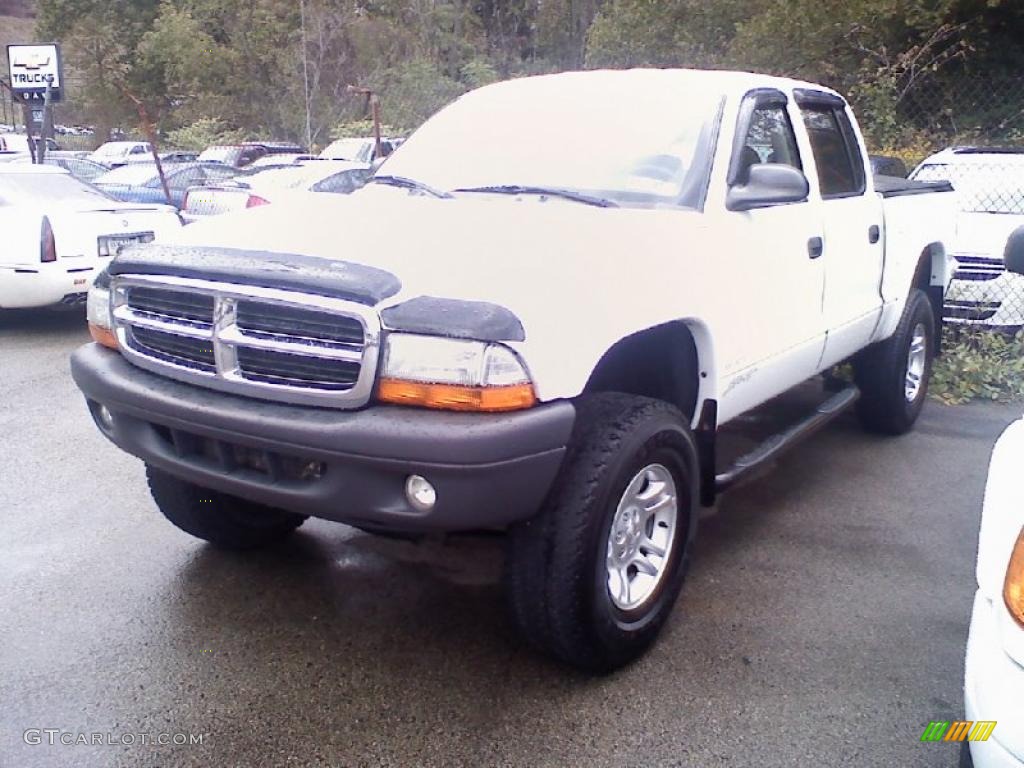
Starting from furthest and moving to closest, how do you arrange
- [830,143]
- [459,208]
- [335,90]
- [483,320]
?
[335,90], [830,143], [459,208], [483,320]

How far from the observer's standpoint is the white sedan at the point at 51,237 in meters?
8.12

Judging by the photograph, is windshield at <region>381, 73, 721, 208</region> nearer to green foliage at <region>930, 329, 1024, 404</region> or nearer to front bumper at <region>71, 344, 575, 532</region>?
front bumper at <region>71, 344, 575, 532</region>

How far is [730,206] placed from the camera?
11.6ft

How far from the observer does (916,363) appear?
5.84 metres

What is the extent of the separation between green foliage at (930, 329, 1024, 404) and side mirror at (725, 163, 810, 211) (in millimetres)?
3748

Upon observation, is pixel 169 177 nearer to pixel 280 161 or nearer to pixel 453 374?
pixel 280 161

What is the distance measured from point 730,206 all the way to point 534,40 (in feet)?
125

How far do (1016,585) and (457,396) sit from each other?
1.42 m

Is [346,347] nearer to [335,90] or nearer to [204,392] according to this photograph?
[204,392]

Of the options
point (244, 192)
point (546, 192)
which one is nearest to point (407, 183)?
point (546, 192)

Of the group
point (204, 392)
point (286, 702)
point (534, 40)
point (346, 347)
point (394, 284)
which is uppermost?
point (534, 40)

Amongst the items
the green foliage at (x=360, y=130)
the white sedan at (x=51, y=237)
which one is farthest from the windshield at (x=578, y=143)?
the green foliage at (x=360, y=130)

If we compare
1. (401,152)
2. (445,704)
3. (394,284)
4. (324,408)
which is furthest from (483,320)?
(401,152)

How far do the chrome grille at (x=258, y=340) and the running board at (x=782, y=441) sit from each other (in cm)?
160
